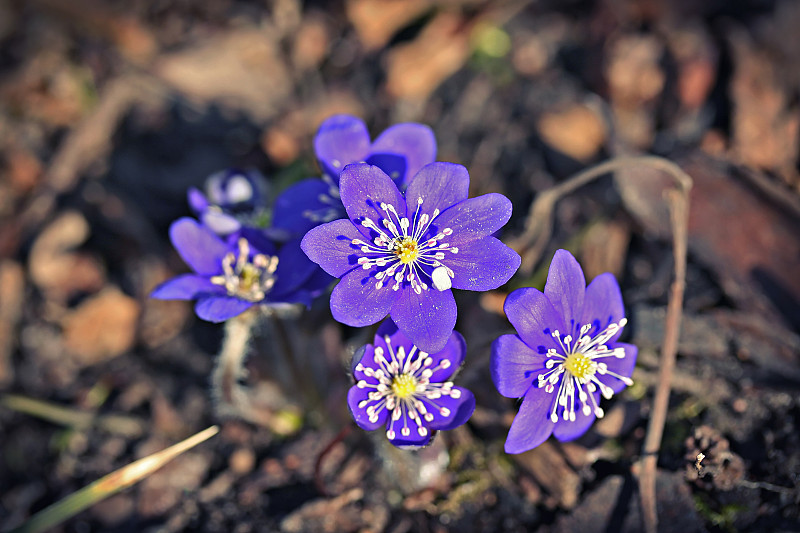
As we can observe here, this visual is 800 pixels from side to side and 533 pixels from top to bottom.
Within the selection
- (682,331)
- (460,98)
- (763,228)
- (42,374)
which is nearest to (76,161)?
(42,374)

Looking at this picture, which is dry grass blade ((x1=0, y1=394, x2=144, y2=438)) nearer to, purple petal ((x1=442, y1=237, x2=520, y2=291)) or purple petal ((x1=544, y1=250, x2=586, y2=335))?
purple petal ((x1=442, y1=237, x2=520, y2=291))

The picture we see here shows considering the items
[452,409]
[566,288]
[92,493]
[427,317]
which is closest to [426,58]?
[566,288]

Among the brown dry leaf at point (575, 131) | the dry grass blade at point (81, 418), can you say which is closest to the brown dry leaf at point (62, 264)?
the dry grass blade at point (81, 418)

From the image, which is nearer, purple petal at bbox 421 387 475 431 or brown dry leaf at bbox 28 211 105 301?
purple petal at bbox 421 387 475 431

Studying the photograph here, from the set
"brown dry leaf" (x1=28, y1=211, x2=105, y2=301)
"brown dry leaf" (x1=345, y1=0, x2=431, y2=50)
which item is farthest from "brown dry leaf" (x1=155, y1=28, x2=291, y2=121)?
"brown dry leaf" (x1=28, y1=211, x2=105, y2=301)

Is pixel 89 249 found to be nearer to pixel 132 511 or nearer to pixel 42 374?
pixel 42 374

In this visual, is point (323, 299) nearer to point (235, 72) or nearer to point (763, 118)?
point (235, 72)
